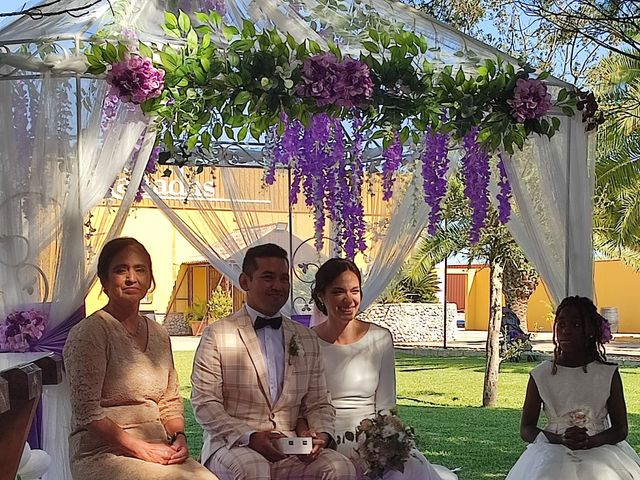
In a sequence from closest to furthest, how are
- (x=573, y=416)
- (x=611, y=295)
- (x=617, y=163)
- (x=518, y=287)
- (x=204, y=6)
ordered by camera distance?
(x=573, y=416)
(x=204, y=6)
(x=617, y=163)
(x=518, y=287)
(x=611, y=295)

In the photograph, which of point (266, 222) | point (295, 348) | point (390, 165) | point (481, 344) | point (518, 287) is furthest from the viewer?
point (481, 344)

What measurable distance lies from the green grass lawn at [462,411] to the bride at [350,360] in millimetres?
308

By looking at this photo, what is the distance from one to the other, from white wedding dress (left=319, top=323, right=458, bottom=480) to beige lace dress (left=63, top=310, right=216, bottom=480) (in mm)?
902

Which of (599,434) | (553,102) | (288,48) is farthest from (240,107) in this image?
(599,434)

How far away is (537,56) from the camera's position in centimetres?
1015

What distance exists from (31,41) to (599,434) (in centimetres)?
321

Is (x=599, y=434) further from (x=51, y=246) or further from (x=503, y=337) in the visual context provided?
(x=503, y=337)

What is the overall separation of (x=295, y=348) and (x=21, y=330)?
134cm

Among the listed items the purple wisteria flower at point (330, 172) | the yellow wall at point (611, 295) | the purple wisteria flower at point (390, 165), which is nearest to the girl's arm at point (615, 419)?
the purple wisteria flower at point (390, 165)

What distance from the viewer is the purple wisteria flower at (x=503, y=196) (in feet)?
16.3

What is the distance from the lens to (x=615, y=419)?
4.22 m

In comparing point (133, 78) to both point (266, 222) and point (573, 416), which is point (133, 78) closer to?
point (266, 222)

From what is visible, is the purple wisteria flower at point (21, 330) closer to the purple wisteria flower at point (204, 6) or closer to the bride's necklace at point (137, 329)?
the bride's necklace at point (137, 329)

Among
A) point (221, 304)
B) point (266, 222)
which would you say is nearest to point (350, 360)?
point (266, 222)
